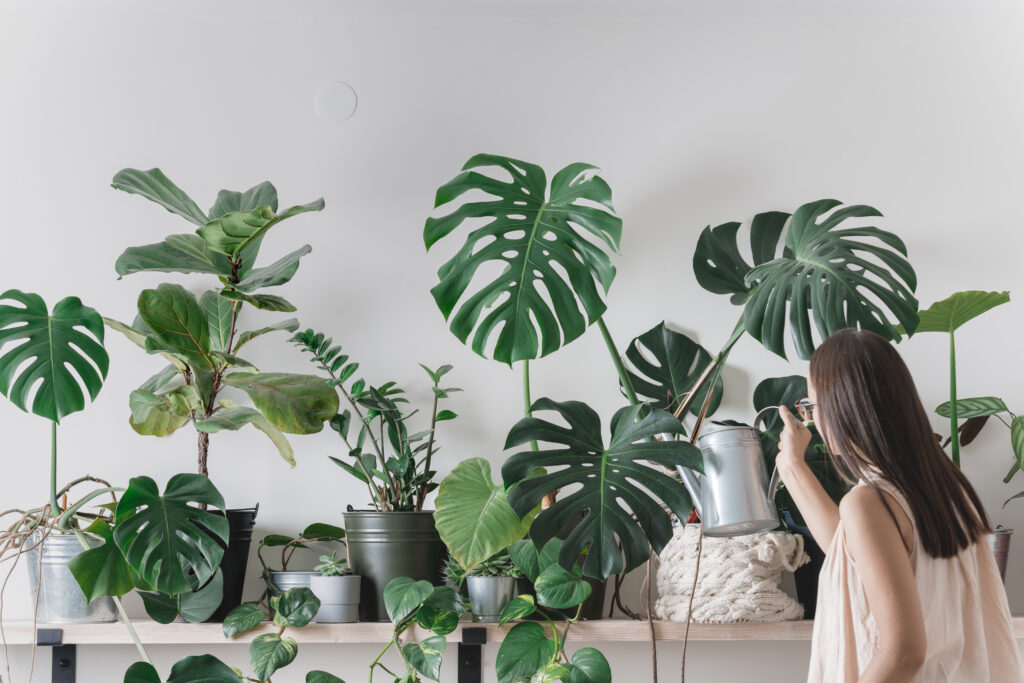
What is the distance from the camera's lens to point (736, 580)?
1.55 meters

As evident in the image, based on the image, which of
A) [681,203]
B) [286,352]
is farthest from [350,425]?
[681,203]

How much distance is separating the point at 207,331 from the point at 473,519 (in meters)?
0.61

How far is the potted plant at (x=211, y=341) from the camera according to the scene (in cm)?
153

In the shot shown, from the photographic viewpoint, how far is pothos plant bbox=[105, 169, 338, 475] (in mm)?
1525

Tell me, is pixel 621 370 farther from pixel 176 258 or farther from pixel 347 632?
pixel 176 258

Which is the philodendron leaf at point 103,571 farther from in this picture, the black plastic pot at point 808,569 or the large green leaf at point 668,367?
the black plastic pot at point 808,569

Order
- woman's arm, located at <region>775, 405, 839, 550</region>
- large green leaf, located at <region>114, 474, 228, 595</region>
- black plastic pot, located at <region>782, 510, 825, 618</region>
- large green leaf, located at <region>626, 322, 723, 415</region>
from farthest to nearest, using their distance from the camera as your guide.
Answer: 1. large green leaf, located at <region>626, 322, 723, 415</region>
2. black plastic pot, located at <region>782, 510, 825, 618</region>
3. large green leaf, located at <region>114, 474, 228, 595</region>
4. woman's arm, located at <region>775, 405, 839, 550</region>

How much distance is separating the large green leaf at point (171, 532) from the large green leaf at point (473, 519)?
1.31 ft

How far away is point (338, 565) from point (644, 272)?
93cm

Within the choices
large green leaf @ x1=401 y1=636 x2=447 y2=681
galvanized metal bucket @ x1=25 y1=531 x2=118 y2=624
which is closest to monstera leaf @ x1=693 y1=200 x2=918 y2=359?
large green leaf @ x1=401 y1=636 x2=447 y2=681

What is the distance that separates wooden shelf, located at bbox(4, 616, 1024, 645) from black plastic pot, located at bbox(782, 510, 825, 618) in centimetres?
11

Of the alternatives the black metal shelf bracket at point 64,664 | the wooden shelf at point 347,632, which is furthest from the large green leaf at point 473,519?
the black metal shelf bracket at point 64,664

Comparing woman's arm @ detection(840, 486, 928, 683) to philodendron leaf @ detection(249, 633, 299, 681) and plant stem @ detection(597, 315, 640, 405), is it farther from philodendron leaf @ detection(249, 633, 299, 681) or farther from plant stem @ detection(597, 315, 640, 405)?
philodendron leaf @ detection(249, 633, 299, 681)

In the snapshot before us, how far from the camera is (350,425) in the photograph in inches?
72.9
